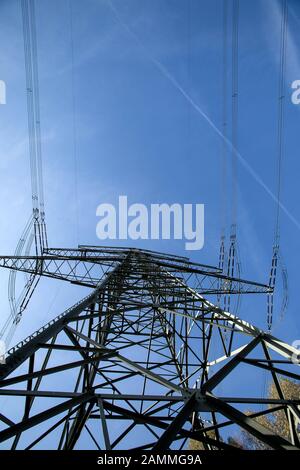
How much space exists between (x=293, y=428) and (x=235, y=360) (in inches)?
60.6

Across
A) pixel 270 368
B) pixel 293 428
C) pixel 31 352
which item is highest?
pixel 31 352

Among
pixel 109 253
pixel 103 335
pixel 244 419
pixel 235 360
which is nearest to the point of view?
pixel 244 419

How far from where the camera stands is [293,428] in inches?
214
